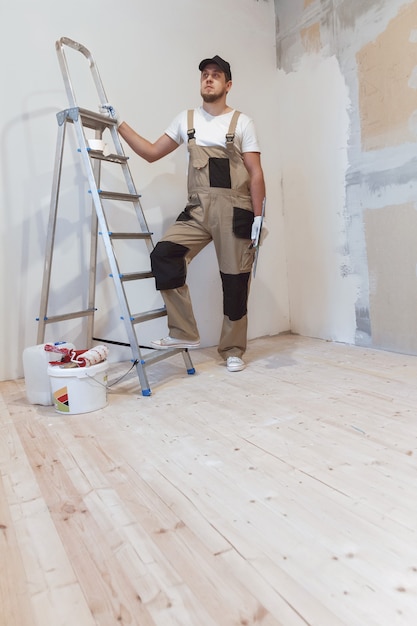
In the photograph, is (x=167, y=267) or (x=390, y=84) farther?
(x=390, y=84)

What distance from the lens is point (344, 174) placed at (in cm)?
276

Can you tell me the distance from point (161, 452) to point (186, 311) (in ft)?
3.18

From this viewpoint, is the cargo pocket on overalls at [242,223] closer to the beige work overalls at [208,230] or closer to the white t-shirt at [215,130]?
the beige work overalls at [208,230]

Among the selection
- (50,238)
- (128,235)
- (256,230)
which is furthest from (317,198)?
(50,238)

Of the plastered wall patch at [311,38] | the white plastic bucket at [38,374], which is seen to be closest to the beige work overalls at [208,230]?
the white plastic bucket at [38,374]

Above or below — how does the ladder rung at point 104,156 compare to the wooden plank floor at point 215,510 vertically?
above

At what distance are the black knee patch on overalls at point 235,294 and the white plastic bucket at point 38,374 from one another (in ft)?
2.92

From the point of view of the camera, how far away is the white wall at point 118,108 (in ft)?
7.92

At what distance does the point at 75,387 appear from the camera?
6.01 ft

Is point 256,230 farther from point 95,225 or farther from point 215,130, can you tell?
point 95,225

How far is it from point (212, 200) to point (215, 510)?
164 cm

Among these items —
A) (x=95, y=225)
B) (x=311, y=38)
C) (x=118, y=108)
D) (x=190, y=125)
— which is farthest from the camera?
(x=311, y=38)

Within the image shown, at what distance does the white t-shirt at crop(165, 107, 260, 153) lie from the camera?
2.35 metres

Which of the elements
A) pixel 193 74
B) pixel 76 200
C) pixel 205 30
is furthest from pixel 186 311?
pixel 205 30
